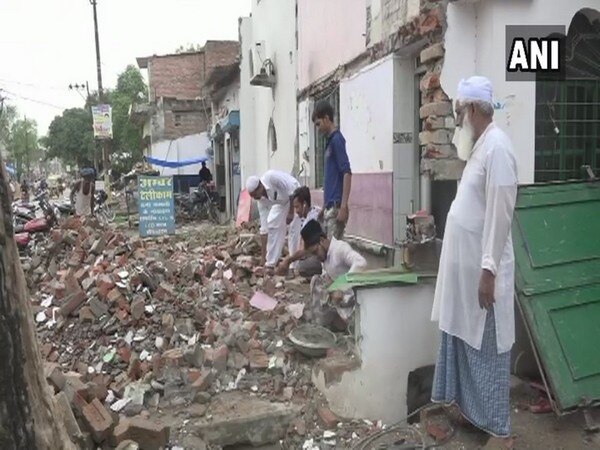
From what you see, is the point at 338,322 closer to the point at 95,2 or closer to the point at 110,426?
the point at 110,426

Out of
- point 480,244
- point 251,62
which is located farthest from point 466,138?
point 251,62

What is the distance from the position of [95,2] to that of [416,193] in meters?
27.5

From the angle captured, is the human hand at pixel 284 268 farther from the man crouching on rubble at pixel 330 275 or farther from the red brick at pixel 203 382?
the red brick at pixel 203 382

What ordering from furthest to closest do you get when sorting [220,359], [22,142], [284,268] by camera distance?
[22,142], [284,268], [220,359]

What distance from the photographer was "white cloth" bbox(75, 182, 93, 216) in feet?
41.2

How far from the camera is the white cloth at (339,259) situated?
4.95 m

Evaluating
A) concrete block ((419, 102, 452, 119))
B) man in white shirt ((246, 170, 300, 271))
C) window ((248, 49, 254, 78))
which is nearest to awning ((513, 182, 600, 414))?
concrete block ((419, 102, 452, 119))

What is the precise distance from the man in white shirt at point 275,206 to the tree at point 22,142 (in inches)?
2656

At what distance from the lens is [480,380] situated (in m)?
3.21

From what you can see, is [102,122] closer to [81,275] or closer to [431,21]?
[81,275]

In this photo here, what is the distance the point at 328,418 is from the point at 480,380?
3.85ft

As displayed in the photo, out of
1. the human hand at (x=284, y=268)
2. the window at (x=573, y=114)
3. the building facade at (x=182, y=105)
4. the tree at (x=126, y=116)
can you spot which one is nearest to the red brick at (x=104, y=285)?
the human hand at (x=284, y=268)

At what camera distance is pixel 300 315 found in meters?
5.11

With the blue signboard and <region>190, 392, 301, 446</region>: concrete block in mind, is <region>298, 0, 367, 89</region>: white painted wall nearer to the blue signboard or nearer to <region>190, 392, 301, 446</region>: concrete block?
the blue signboard
